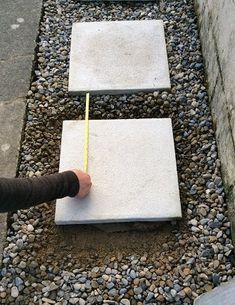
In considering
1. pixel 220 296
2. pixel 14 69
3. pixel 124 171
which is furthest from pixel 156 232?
pixel 14 69

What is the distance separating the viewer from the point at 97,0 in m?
3.63

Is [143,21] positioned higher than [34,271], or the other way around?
[143,21]

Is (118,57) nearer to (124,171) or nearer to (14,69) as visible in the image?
(14,69)

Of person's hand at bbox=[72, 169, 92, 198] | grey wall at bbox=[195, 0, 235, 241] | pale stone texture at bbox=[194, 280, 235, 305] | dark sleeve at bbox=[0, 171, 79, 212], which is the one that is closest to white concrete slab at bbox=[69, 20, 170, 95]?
grey wall at bbox=[195, 0, 235, 241]

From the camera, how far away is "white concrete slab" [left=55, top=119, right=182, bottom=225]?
2.35 metres

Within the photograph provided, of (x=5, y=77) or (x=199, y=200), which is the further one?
(x=5, y=77)

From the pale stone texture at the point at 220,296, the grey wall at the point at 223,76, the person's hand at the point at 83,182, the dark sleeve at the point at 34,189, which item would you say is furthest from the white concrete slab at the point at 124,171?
the pale stone texture at the point at 220,296

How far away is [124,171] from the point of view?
2.51m

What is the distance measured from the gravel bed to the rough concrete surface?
0.18ft

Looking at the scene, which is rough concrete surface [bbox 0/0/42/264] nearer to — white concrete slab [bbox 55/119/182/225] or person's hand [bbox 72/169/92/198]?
white concrete slab [bbox 55/119/182/225]

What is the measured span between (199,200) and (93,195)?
1.85 feet

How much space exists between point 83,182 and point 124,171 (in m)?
0.27

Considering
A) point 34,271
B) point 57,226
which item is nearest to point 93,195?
point 57,226

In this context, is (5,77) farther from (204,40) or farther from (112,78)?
(204,40)
